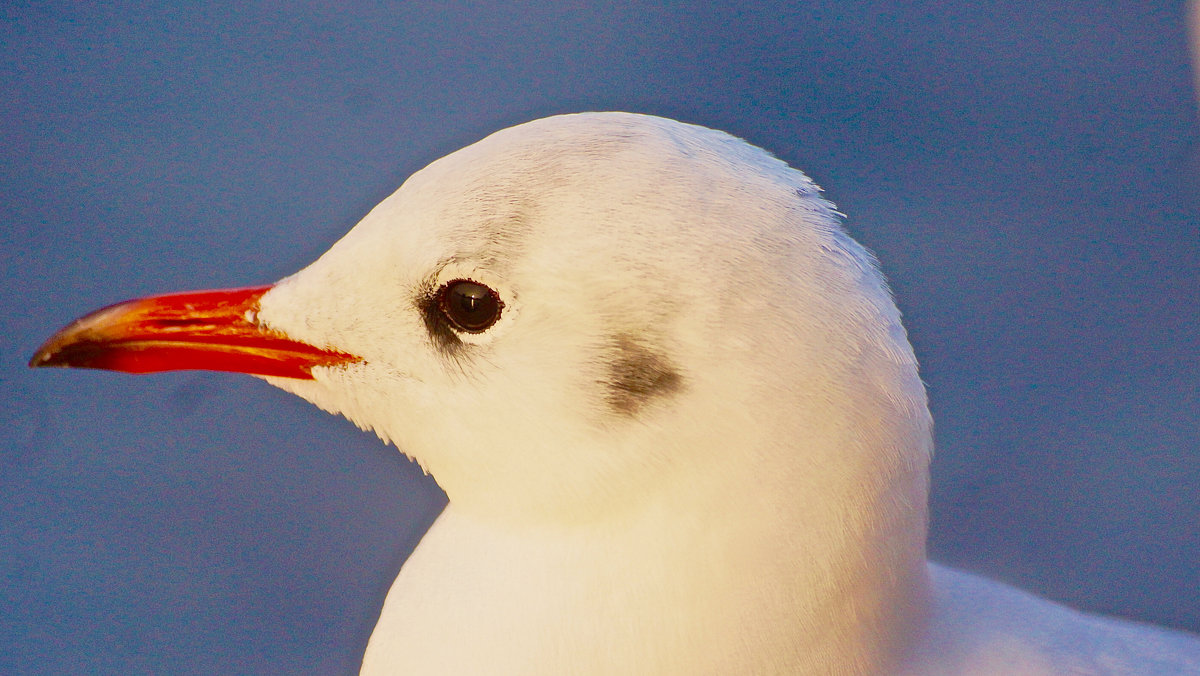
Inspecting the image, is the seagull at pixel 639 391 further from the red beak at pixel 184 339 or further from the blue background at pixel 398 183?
the blue background at pixel 398 183

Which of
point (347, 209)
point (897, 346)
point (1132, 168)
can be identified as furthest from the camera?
point (1132, 168)

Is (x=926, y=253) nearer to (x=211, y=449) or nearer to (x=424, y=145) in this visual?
(x=424, y=145)

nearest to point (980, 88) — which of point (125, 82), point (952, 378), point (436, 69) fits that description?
point (952, 378)

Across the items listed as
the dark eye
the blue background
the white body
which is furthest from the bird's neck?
the blue background

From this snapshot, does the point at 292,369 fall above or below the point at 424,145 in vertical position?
below

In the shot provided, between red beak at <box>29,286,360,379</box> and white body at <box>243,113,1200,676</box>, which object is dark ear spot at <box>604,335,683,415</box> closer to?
white body at <box>243,113,1200,676</box>

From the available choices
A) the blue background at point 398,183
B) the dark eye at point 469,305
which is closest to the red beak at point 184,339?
the dark eye at point 469,305

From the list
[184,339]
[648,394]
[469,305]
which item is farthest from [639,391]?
[184,339]

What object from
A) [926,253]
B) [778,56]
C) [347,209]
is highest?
[778,56]
